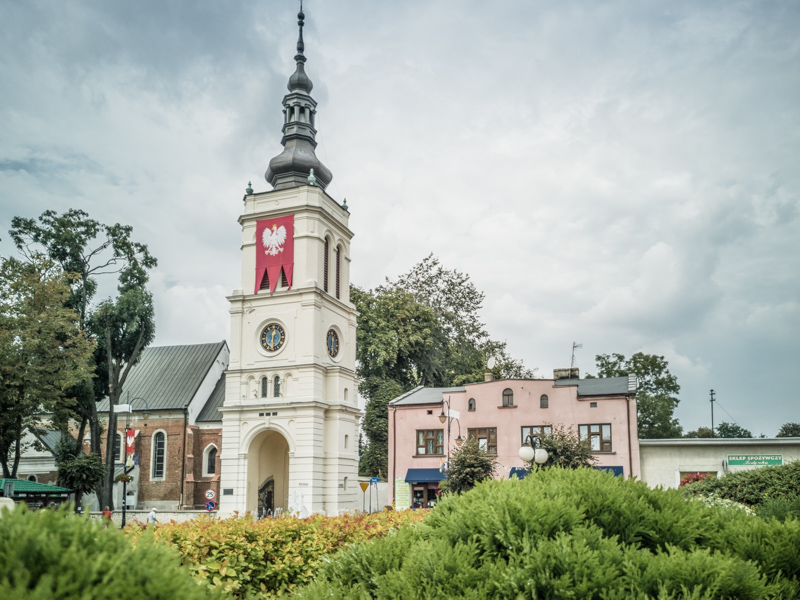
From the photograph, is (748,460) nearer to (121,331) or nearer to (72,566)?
(72,566)

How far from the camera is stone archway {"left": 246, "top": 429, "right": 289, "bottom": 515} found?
4481cm

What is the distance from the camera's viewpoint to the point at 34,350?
37656 mm

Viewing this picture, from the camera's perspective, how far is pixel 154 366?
2357 inches

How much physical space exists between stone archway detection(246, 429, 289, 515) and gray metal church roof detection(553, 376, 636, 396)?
64.5 feet

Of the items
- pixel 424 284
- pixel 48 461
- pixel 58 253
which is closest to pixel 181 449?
pixel 48 461

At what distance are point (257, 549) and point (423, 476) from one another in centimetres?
3066

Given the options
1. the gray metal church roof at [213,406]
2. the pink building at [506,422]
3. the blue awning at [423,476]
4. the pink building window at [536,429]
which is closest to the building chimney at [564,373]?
the pink building at [506,422]

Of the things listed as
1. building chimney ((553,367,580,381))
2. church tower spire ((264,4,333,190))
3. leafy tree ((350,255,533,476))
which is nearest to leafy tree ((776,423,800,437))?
leafy tree ((350,255,533,476))

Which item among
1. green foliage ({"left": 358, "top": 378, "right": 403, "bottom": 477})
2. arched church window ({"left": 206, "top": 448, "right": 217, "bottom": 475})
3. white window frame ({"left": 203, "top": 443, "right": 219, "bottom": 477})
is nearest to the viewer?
green foliage ({"left": 358, "top": 378, "right": 403, "bottom": 477})

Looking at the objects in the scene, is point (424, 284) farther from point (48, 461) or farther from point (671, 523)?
point (671, 523)

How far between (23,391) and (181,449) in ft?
59.0

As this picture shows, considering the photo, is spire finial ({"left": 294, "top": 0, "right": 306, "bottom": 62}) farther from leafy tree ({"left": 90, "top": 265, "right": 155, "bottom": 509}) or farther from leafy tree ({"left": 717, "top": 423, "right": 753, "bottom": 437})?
leafy tree ({"left": 717, "top": 423, "right": 753, "bottom": 437})

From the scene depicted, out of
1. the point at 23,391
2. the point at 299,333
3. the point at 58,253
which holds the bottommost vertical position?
the point at 23,391

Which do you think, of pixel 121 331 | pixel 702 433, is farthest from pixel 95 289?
pixel 702 433
